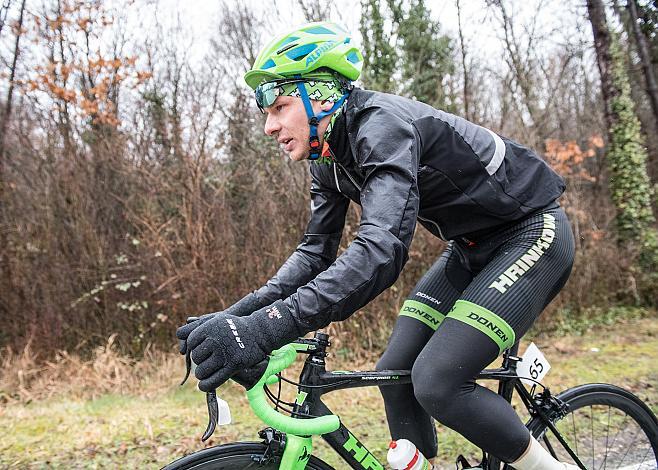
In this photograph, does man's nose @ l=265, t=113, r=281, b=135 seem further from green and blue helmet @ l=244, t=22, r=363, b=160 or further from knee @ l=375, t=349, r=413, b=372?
knee @ l=375, t=349, r=413, b=372

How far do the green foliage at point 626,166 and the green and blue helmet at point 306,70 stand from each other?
966 centimetres

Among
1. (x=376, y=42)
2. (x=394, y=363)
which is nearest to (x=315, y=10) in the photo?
(x=376, y=42)

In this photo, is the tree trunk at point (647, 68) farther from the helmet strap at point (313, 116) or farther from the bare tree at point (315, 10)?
the helmet strap at point (313, 116)

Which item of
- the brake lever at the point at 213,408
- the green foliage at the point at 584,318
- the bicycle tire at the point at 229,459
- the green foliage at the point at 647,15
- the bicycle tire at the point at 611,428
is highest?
the green foliage at the point at 647,15

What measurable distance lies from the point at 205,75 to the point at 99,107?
2.24m

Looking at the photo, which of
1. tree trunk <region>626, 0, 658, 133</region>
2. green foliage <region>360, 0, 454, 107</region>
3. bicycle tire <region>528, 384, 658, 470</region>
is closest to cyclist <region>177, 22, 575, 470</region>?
bicycle tire <region>528, 384, 658, 470</region>

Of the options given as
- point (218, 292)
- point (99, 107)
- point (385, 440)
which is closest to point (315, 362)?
point (385, 440)

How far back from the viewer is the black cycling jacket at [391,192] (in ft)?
5.64

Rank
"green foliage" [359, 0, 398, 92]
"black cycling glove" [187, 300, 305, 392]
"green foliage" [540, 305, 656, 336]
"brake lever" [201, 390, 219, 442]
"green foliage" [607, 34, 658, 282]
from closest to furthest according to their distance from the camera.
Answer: "black cycling glove" [187, 300, 305, 392] < "brake lever" [201, 390, 219, 442] < "green foliage" [540, 305, 656, 336] < "green foliage" [607, 34, 658, 282] < "green foliage" [359, 0, 398, 92]

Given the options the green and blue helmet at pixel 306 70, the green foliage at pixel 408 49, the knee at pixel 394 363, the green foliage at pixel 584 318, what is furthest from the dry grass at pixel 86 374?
the green foliage at pixel 408 49

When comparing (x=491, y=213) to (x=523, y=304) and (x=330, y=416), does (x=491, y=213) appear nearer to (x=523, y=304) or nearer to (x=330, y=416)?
(x=523, y=304)

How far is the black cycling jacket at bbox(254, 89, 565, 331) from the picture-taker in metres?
1.72

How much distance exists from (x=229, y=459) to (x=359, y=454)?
20.9 inches

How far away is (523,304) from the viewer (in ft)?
7.21
